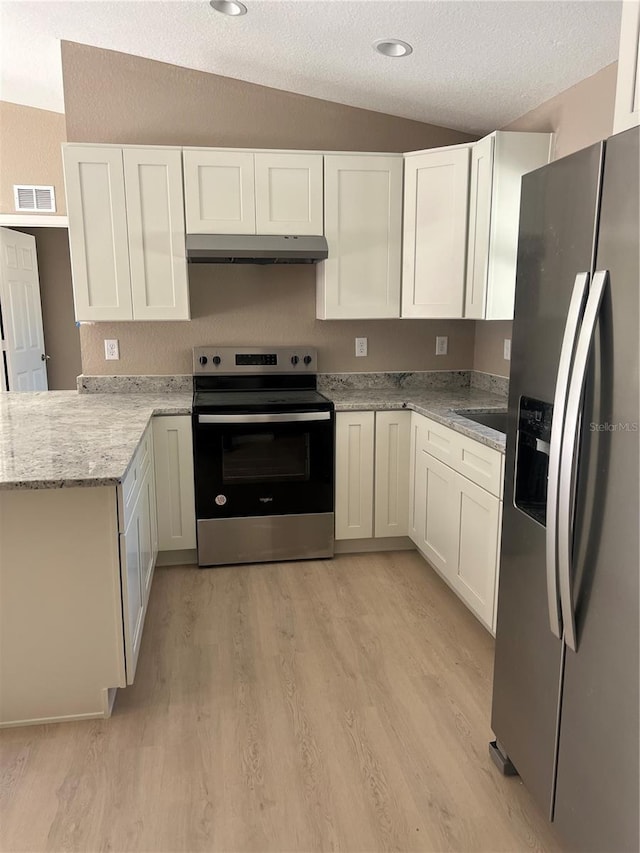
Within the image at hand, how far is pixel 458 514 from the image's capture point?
2820 millimetres

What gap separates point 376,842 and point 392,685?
71cm

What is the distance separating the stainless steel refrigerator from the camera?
4.01 ft

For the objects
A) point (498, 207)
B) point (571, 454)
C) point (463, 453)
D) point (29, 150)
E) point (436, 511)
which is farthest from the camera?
point (29, 150)

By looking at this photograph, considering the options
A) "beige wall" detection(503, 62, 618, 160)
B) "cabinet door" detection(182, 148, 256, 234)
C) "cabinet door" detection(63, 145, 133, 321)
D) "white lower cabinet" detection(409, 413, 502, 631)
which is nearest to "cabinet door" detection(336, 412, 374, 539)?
"white lower cabinet" detection(409, 413, 502, 631)

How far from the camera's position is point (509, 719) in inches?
70.2

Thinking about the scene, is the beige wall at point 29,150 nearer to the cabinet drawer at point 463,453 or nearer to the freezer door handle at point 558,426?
the cabinet drawer at point 463,453

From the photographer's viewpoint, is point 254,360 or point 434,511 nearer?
point 434,511

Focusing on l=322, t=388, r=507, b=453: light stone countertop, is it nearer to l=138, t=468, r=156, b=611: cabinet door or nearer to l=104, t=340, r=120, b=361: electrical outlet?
l=138, t=468, r=156, b=611: cabinet door

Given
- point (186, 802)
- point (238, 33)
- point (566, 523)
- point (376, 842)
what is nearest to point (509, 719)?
point (376, 842)

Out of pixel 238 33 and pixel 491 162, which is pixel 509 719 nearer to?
pixel 491 162

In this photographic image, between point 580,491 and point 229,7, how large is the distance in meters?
2.46

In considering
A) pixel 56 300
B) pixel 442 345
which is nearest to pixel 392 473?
pixel 442 345

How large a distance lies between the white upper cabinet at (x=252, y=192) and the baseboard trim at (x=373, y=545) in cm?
177

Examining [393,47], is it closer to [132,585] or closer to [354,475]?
[354,475]
